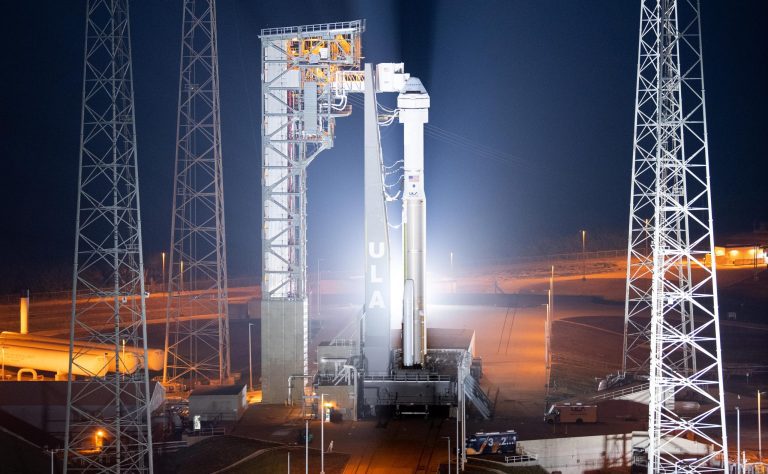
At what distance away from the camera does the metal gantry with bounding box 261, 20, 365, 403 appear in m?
29.2

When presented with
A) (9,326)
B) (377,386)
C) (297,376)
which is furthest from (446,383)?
(9,326)

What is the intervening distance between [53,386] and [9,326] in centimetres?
2254

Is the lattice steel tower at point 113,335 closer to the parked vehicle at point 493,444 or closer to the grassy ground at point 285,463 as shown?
the grassy ground at point 285,463

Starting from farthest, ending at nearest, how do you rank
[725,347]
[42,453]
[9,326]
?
[9,326]
[725,347]
[42,453]

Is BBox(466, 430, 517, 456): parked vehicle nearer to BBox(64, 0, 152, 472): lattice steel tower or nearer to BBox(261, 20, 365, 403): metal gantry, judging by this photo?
BBox(261, 20, 365, 403): metal gantry

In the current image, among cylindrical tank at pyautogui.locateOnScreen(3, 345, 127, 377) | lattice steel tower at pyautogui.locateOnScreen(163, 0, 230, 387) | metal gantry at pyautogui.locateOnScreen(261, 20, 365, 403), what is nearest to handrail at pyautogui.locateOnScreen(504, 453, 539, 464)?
metal gantry at pyautogui.locateOnScreen(261, 20, 365, 403)

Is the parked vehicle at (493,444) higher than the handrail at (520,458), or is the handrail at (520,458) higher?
the parked vehicle at (493,444)

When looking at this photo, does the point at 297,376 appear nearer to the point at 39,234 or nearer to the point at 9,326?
the point at 9,326

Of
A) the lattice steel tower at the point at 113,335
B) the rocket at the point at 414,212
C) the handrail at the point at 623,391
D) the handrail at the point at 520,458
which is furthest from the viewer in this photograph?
the handrail at the point at 623,391

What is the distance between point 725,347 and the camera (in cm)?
4375

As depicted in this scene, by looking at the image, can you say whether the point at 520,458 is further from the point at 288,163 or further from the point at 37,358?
the point at 37,358

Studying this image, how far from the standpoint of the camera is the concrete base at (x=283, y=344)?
29109 mm

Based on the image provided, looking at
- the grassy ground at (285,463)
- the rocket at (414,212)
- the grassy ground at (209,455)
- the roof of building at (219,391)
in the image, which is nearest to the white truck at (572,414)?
the rocket at (414,212)

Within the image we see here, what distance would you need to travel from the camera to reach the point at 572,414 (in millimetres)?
28125
